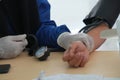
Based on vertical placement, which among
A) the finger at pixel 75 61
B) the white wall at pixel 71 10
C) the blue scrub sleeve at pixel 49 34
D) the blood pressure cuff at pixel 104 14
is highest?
the blood pressure cuff at pixel 104 14

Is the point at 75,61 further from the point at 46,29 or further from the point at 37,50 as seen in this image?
the point at 46,29

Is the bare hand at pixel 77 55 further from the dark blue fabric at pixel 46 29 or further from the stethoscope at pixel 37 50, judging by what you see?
the dark blue fabric at pixel 46 29

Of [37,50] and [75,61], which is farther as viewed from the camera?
[37,50]

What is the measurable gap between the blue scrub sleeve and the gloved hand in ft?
0.43

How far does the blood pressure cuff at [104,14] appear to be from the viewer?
3.65ft

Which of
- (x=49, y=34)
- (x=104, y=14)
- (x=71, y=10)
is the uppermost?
(x=104, y=14)

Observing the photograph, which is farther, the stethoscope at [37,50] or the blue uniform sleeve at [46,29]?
the blue uniform sleeve at [46,29]

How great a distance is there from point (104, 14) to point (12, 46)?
1.42ft

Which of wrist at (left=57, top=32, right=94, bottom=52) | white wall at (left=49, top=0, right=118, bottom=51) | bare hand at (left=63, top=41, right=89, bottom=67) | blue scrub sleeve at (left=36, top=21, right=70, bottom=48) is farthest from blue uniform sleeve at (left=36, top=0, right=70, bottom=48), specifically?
white wall at (left=49, top=0, right=118, bottom=51)

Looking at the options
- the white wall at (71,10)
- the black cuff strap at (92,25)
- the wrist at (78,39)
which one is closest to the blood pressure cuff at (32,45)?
the wrist at (78,39)

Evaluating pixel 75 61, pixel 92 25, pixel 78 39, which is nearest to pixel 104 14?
pixel 92 25

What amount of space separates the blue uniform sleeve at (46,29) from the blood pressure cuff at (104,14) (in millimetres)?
121

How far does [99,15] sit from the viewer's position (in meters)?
1.11

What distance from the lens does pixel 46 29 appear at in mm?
1260
